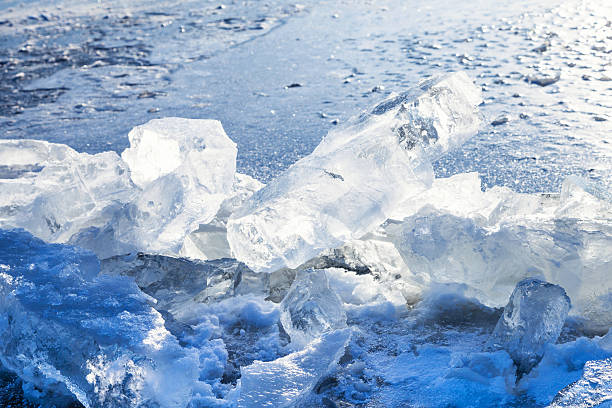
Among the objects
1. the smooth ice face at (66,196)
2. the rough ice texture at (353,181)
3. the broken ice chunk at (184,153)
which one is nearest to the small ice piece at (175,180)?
the broken ice chunk at (184,153)

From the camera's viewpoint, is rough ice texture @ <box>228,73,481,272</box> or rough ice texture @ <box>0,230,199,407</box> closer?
rough ice texture @ <box>0,230,199,407</box>

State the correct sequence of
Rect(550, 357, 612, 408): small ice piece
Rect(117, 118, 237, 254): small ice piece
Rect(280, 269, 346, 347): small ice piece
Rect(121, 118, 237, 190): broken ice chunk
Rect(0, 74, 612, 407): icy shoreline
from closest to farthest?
Rect(550, 357, 612, 408): small ice piece → Rect(0, 74, 612, 407): icy shoreline → Rect(280, 269, 346, 347): small ice piece → Rect(117, 118, 237, 254): small ice piece → Rect(121, 118, 237, 190): broken ice chunk

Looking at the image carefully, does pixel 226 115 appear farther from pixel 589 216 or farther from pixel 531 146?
pixel 589 216

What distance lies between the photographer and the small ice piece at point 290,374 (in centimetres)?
153

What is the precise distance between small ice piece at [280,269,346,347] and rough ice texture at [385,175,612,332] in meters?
0.35

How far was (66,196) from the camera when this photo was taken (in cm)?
241

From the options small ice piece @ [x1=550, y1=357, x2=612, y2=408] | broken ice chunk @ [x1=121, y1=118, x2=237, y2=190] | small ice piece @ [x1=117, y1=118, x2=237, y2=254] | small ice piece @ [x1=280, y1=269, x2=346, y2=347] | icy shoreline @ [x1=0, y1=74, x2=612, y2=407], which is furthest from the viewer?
broken ice chunk @ [x1=121, y1=118, x2=237, y2=190]

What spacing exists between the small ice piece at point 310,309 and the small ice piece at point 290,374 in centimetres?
5

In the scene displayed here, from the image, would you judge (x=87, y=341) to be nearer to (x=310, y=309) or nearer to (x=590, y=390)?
(x=310, y=309)

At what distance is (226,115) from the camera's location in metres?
3.74

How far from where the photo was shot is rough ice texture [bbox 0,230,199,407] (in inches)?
60.3

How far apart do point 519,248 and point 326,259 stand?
63cm

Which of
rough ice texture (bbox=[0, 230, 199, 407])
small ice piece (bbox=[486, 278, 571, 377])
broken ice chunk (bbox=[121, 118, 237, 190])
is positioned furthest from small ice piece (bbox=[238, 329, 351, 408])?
broken ice chunk (bbox=[121, 118, 237, 190])

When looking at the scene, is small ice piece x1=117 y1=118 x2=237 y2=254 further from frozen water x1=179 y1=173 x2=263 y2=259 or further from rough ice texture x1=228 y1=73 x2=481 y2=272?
rough ice texture x1=228 y1=73 x2=481 y2=272
